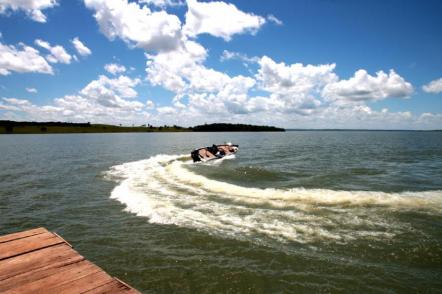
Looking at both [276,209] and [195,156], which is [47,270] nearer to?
[276,209]

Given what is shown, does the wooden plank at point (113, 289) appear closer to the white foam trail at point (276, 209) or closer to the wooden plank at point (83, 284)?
the wooden plank at point (83, 284)

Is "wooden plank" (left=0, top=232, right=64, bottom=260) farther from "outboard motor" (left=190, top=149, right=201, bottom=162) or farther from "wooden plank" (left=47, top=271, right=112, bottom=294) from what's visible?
"outboard motor" (left=190, top=149, right=201, bottom=162)

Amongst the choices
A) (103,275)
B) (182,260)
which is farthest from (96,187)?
(103,275)

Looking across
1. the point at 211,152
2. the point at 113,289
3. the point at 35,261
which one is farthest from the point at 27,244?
the point at 211,152

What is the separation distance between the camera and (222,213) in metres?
15.9

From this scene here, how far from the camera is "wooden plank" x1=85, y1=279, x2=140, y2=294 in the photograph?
15.6ft

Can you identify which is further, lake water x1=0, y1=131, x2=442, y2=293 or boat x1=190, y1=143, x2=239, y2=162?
boat x1=190, y1=143, x2=239, y2=162

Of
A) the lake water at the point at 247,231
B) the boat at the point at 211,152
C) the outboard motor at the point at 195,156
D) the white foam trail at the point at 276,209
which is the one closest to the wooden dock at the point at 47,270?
the lake water at the point at 247,231

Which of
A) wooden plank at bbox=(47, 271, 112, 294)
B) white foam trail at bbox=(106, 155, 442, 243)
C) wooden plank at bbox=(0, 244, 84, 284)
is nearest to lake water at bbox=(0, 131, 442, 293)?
white foam trail at bbox=(106, 155, 442, 243)

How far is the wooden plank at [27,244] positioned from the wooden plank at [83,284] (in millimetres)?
1979

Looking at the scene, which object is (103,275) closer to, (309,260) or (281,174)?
(309,260)

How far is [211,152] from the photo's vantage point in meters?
49.5

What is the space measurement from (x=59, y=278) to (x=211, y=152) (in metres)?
44.3

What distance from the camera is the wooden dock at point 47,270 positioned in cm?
492
